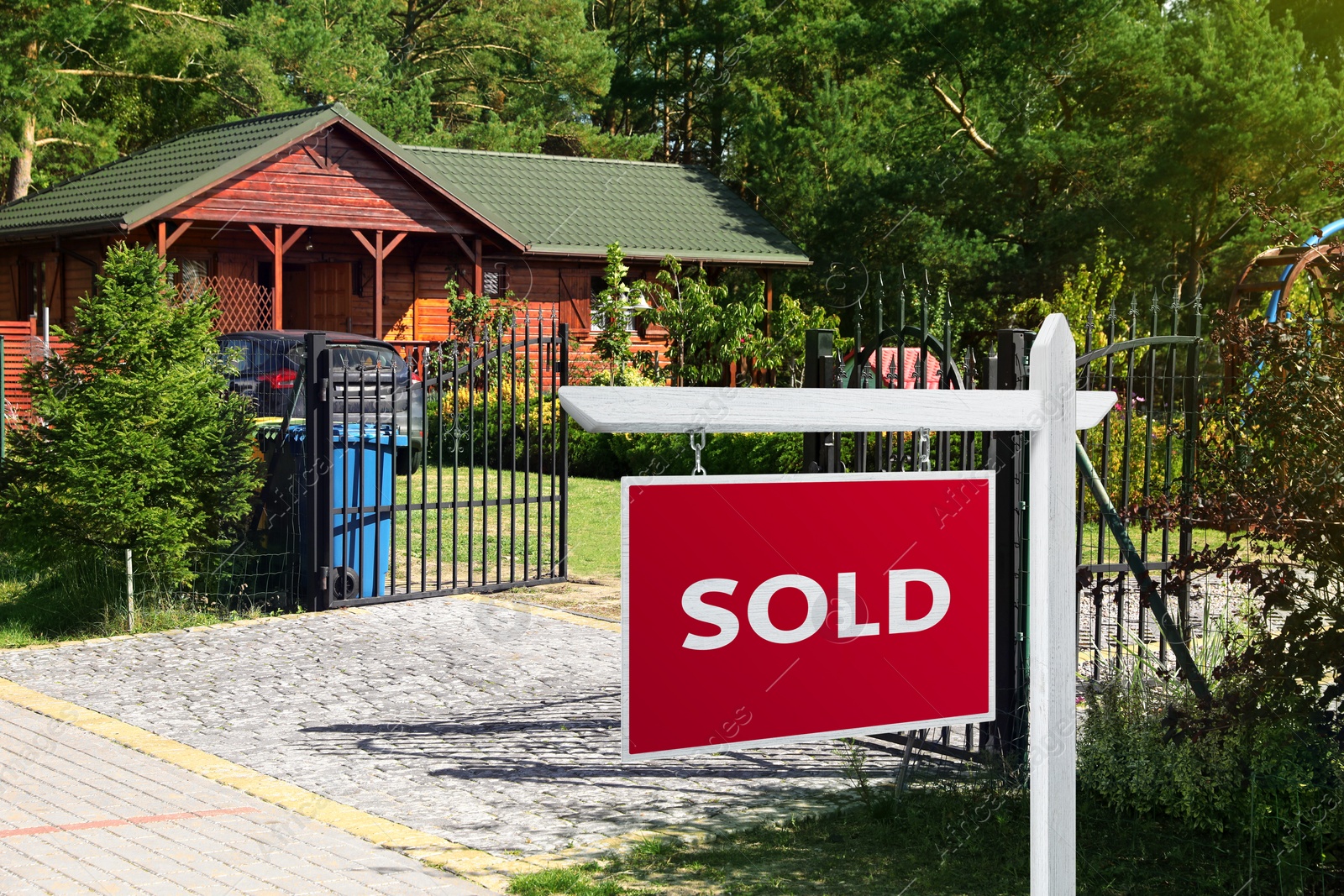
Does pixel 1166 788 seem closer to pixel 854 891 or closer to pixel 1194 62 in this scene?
pixel 854 891

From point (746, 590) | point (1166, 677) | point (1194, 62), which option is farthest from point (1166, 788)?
point (1194, 62)

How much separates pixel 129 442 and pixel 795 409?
740 centimetres

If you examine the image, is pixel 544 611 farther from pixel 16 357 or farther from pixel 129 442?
pixel 16 357

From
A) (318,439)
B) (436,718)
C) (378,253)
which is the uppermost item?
(378,253)

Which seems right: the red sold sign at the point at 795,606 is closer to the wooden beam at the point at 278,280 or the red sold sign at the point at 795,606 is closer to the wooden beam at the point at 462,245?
the wooden beam at the point at 278,280

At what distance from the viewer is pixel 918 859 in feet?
16.1

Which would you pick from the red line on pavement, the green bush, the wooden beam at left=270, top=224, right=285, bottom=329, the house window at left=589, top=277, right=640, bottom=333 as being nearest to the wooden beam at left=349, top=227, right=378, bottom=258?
the wooden beam at left=270, top=224, right=285, bottom=329

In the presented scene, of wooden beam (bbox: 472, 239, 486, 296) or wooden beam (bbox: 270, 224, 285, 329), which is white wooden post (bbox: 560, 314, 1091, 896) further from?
wooden beam (bbox: 472, 239, 486, 296)

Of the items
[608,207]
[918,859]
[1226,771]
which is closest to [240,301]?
[608,207]

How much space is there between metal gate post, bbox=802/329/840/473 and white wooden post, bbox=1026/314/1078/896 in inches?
140

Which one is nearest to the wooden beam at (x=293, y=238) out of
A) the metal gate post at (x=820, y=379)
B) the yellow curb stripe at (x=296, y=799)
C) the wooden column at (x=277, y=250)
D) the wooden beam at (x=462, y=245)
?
the wooden column at (x=277, y=250)

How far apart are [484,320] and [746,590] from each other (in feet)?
72.7

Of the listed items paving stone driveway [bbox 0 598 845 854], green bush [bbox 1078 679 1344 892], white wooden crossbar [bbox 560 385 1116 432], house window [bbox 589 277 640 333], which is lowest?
paving stone driveway [bbox 0 598 845 854]

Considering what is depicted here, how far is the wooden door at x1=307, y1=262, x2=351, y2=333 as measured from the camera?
87.5 ft
